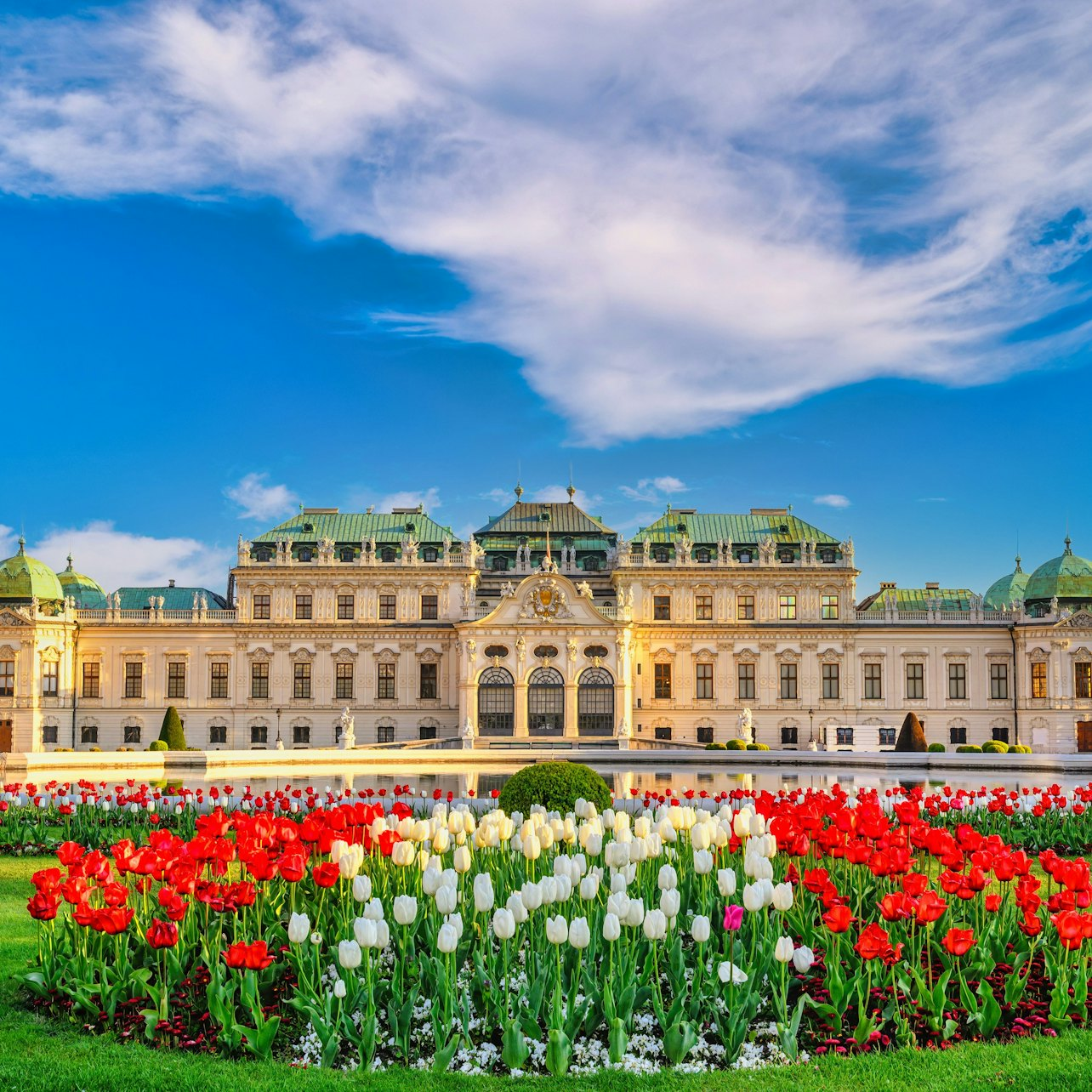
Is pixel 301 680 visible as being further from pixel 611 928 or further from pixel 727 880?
pixel 611 928

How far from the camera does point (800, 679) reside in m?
67.4

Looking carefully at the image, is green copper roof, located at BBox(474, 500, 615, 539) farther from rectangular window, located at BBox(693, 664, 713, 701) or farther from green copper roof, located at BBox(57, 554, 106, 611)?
green copper roof, located at BBox(57, 554, 106, 611)

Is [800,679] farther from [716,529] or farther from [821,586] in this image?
[716,529]

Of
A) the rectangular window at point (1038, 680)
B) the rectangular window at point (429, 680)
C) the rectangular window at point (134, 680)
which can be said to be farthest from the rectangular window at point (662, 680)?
the rectangular window at point (134, 680)

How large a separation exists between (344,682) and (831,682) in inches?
1017

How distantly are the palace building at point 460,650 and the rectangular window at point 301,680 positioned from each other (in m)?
0.09

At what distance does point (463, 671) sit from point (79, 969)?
5340 cm

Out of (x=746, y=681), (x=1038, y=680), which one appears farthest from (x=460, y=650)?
(x=1038, y=680)

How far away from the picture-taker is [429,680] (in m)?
67.8

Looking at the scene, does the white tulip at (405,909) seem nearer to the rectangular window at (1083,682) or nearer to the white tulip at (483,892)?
the white tulip at (483,892)

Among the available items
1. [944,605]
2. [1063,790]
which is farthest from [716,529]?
[1063,790]

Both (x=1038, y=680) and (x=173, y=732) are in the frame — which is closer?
(x=173, y=732)

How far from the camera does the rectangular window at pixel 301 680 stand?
222 feet

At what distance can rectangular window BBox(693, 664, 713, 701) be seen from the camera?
221 ft
